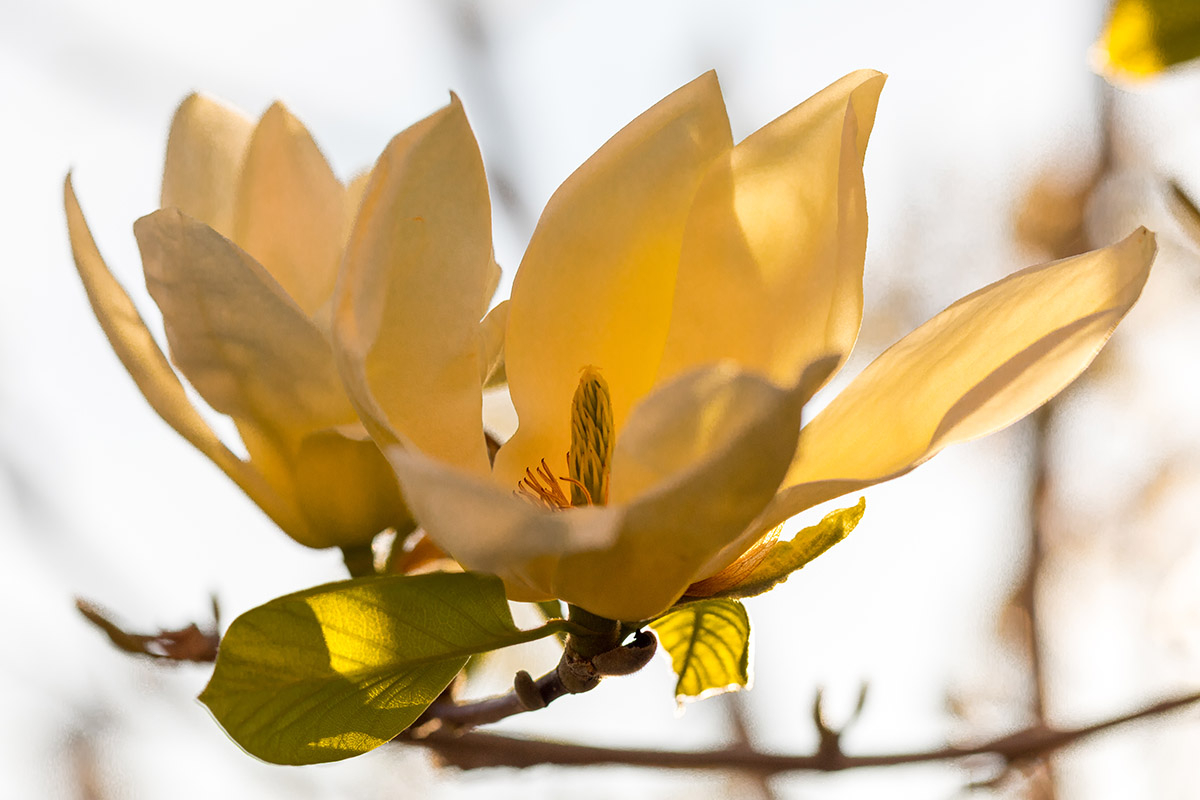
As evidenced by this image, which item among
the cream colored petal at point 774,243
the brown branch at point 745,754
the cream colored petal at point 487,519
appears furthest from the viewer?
the brown branch at point 745,754

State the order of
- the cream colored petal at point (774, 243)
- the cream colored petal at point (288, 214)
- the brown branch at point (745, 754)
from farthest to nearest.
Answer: the brown branch at point (745, 754) < the cream colored petal at point (288, 214) < the cream colored petal at point (774, 243)

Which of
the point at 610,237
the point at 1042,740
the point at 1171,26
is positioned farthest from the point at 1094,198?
the point at 610,237

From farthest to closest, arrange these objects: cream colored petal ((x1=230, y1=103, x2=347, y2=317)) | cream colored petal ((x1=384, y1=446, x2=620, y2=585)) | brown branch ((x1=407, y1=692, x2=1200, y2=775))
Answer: brown branch ((x1=407, y1=692, x2=1200, y2=775)) → cream colored petal ((x1=230, y1=103, x2=347, y2=317)) → cream colored petal ((x1=384, y1=446, x2=620, y2=585))

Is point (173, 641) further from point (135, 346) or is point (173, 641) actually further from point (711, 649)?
point (711, 649)

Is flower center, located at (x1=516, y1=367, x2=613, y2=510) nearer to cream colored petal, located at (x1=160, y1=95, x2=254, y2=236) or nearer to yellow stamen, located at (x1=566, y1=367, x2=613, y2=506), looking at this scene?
yellow stamen, located at (x1=566, y1=367, x2=613, y2=506)

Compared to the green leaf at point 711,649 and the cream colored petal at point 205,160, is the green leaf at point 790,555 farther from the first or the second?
the cream colored petal at point 205,160

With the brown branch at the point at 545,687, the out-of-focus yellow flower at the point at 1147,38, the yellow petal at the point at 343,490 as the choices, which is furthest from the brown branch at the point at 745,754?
the out-of-focus yellow flower at the point at 1147,38

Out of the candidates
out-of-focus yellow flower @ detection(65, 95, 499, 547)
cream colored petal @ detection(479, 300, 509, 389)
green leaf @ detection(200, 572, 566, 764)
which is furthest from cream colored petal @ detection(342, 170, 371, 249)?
green leaf @ detection(200, 572, 566, 764)
